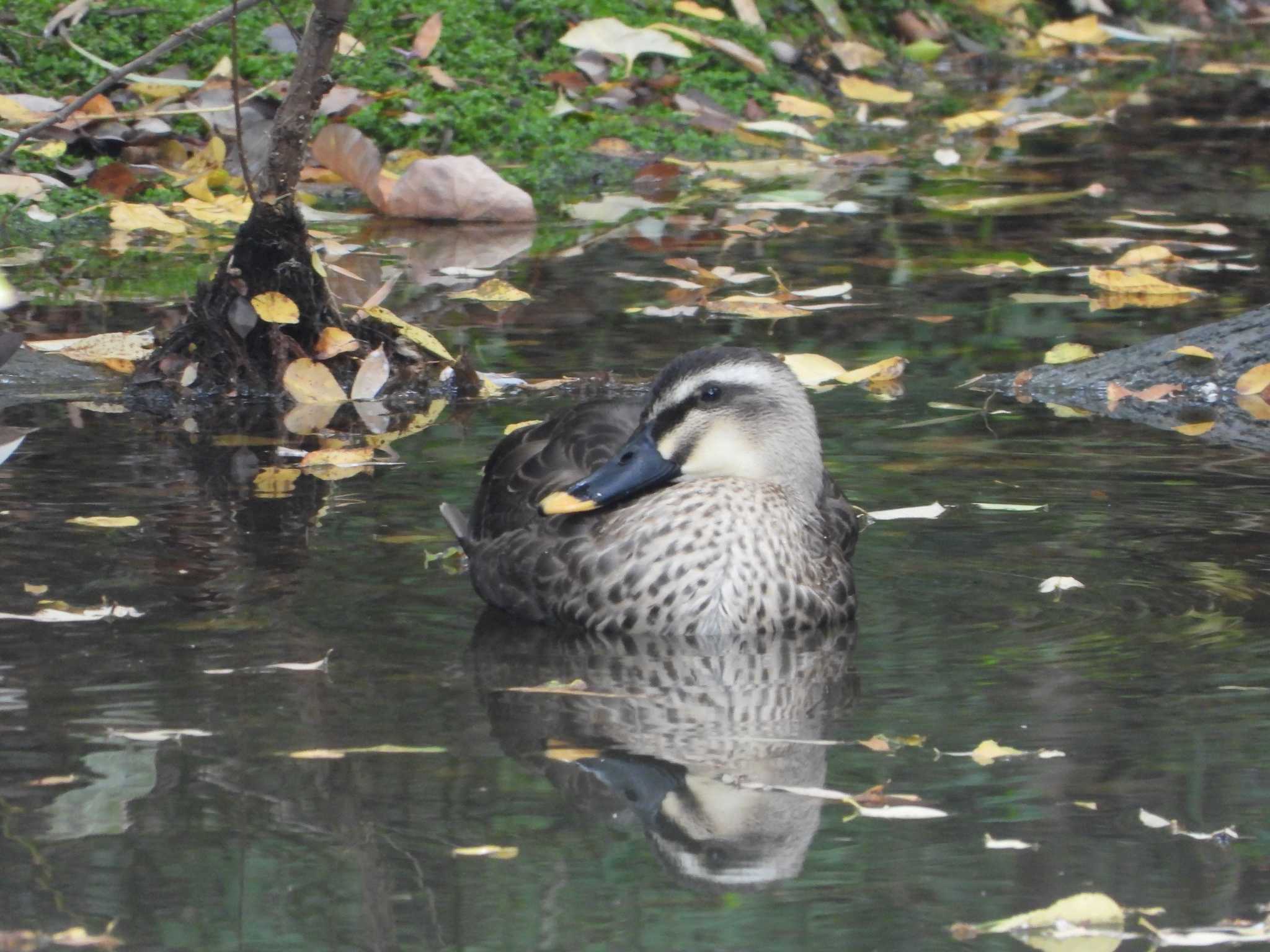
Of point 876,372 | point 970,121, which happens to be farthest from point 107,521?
point 970,121

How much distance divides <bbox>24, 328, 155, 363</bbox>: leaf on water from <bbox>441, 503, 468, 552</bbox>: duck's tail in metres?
2.20

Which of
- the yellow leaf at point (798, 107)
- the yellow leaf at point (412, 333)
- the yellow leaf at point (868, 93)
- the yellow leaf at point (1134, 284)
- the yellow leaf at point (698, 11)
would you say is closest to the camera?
the yellow leaf at point (412, 333)

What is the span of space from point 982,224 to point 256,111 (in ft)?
11.6

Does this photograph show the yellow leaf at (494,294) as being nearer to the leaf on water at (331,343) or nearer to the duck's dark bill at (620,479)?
the leaf on water at (331,343)

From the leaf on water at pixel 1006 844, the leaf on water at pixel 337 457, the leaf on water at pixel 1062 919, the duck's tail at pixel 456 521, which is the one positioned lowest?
the leaf on water at pixel 337 457

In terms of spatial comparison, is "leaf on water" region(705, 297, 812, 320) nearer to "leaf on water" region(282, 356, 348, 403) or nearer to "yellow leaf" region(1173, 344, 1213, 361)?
"yellow leaf" region(1173, 344, 1213, 361)

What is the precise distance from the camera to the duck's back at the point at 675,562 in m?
5.49

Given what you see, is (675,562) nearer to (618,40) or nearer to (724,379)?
(724,379)

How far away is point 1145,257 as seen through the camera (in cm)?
999

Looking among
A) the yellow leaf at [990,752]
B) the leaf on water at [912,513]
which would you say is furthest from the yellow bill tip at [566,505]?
the yellow leaf at [990,752]

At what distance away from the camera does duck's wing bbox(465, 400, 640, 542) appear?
19.4 feet

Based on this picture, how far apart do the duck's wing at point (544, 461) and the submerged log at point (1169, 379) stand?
2.21 meters

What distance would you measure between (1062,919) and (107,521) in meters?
3.31

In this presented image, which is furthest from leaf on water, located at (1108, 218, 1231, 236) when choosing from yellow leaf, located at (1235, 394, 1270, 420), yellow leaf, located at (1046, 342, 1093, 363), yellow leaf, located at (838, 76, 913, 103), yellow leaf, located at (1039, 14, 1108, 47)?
yellow leaf, located at (1039, 14, 1108, 47)
